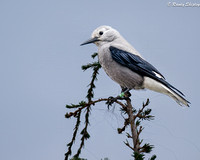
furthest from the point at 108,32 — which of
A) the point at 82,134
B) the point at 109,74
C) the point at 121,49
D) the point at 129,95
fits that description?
the point at 82,134

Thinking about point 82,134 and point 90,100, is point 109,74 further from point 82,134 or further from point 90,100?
point 82,134

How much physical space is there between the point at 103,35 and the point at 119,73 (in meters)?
0.54

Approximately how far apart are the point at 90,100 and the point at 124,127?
43 centimetres

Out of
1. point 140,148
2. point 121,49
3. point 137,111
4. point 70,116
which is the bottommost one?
point 140,148

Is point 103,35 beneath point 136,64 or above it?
above

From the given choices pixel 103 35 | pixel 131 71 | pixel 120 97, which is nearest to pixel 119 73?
pixel 131 71

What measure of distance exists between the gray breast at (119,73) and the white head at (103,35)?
241mm

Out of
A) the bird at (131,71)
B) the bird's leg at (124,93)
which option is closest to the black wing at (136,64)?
the bird at (131,71)

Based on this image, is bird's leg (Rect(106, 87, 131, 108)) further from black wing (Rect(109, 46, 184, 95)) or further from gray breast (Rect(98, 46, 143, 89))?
black wing (Rect(109, 46, 184, 95))

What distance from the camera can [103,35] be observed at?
3.26 meters

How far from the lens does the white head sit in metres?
3.27

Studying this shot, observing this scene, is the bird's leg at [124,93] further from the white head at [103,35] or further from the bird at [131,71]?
the white head at [103,35]

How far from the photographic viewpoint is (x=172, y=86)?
9.53ft

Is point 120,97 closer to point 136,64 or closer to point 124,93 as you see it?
point 124,93
